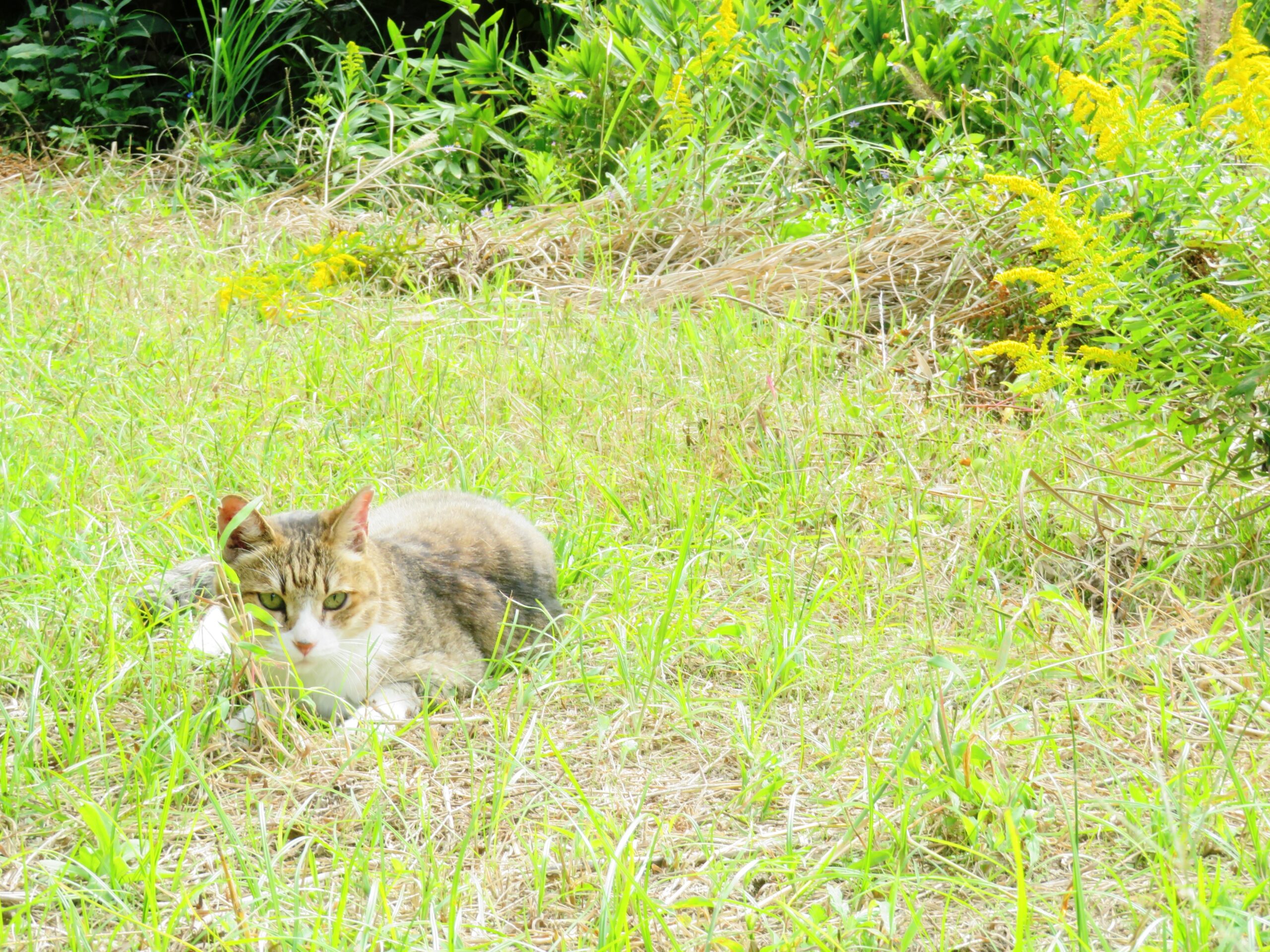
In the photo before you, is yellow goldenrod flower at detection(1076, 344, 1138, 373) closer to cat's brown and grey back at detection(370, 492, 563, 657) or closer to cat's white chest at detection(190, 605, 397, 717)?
cat's brown and grey back at detection(370, 492, 563, 657)

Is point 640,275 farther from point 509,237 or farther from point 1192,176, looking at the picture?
point 1192,176

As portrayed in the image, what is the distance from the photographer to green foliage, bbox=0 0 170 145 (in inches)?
291

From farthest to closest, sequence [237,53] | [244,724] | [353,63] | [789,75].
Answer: [237,53], [353,63], [789,75], [244,724]

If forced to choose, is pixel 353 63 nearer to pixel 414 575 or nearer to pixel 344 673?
pixel 414 575

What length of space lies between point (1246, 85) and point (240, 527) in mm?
2272

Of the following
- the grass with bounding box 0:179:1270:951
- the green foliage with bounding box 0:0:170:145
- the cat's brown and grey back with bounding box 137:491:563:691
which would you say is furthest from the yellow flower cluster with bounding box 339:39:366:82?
the cat's brown and grey back with bounding box 137:491:563:691

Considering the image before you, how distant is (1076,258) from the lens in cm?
259

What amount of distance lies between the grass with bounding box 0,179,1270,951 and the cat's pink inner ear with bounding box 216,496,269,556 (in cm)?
15

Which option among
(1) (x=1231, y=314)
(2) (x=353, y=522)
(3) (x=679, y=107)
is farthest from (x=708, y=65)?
(2) (x=353, y=522)

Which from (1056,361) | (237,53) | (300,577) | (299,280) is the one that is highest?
(1056,361)

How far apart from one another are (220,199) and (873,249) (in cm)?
363

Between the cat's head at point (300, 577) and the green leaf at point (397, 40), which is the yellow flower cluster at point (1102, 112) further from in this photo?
the green leaf at point (397, 40)

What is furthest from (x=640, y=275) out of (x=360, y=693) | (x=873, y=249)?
(x=360, y=693)

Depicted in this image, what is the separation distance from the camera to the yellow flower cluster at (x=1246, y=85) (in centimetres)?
251
